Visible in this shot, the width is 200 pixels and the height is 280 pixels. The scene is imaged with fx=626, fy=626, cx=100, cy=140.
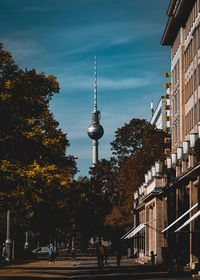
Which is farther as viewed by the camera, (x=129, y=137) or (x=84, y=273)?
(x=129, y=137)

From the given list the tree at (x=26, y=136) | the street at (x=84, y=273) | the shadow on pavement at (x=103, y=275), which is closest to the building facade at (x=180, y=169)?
the shadow on pavement at (x=103, y=275)

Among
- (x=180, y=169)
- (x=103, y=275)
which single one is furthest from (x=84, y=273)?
(x=180, y=169)

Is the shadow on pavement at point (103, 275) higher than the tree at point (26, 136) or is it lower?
lower

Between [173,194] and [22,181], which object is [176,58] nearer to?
[173,194]

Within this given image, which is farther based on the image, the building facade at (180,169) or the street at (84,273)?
the building facade at (180,169)

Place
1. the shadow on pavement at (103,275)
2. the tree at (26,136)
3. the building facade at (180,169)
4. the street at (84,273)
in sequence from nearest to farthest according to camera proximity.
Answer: the tree at (26,136)
the shadow on pavement at (103,275)
the street at (84,273)
the building facade at (180,169)

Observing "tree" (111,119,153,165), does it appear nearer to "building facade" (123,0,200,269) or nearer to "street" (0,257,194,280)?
"building facade" (123,0,200,269)

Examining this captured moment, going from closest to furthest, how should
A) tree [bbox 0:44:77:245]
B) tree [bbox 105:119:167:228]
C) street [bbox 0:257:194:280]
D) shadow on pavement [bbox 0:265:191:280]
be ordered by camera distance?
tree [bbox 0:44:77:245] < shadow on pavement [bbox 0:265:191:280] < street [bbox 0:257:194:280] < tree [bbox 105:119:167:228]

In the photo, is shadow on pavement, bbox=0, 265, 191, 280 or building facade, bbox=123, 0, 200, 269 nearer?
shadow on pavement, bbox=0, 265, 191, 280

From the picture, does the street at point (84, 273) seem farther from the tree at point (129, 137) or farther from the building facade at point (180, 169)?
the tree at point (129, 137)

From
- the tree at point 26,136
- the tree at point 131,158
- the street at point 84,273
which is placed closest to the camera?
the tree at point 26,136

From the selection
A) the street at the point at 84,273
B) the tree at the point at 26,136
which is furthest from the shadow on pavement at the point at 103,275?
the tree at the point at 26,136

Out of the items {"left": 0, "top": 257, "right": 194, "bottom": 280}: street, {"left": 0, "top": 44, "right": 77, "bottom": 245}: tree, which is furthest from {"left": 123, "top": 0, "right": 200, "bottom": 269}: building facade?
{"left": 0, "top": 44, "right": 77, "bottom": 245}: tree

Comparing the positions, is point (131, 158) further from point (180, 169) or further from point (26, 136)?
point (26, 136)
